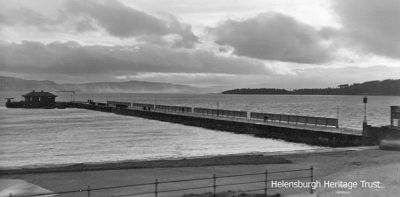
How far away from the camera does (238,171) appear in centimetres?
1859

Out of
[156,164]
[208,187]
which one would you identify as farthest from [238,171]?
[156,164]

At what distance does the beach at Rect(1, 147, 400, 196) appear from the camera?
49.1ft

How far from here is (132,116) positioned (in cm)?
8550

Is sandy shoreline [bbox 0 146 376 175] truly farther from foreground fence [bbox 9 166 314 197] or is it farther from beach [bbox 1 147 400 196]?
foreground fence [bbox 9 166 314 197]

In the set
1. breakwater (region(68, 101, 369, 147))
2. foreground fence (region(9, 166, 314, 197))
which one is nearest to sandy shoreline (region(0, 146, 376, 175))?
foreground fence (region(9, 166, 314, 197))

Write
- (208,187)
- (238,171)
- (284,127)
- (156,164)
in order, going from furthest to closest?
(284,127)
(156,164)
(238,171)
(208,187)

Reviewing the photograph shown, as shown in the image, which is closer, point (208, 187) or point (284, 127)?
point (208, 187)

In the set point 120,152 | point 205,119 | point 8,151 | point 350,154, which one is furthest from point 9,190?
point 205,119

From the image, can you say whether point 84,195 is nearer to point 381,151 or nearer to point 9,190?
point 9,190

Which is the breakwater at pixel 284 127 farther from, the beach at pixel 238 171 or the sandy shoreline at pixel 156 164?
the sandy shoreline at pixel 156 164

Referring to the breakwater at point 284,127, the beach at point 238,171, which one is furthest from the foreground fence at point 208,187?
the breakwater at point 284,127

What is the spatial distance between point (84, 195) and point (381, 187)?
29.5ft

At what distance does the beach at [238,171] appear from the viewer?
15.0 metres

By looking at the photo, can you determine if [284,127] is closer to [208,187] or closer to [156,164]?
Result: [156,164]
